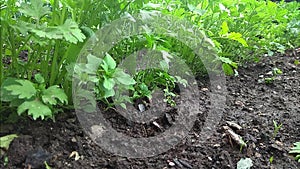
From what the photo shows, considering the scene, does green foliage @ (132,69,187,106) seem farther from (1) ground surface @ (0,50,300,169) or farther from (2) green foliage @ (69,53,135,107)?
(2) green foliage @ (69,53,135,107)

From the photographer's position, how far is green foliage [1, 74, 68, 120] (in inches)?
38.3

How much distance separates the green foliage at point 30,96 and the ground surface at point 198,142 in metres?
0.13

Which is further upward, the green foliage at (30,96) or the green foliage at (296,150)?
the green foliage at (296,150)

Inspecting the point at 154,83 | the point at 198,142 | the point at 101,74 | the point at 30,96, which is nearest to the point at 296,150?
the point at 198,142

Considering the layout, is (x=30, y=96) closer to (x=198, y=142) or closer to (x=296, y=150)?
(x=198, y=142)

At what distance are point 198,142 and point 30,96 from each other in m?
0.64

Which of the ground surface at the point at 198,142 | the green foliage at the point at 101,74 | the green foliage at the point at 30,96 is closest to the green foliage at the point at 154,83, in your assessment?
the ground surface at the point at 198,142

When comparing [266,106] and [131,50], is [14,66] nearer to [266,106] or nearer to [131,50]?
[131,50]

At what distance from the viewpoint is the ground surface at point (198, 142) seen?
1104 millimetres

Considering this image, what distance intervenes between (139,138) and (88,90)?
0.80 ft

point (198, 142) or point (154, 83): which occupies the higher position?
point (154, 83)

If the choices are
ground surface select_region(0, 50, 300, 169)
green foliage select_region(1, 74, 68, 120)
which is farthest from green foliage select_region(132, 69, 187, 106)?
green foliage select_region(1, 74, 68, 120)

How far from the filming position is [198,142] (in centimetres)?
134

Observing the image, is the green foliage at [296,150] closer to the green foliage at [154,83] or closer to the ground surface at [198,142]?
the ground surface at [198,142]
